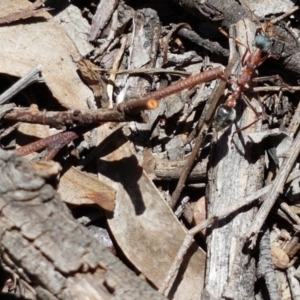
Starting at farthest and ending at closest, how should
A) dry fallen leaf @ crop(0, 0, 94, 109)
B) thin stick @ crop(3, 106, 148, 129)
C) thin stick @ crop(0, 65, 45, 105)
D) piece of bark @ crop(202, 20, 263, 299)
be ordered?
dry fallen leaf @ crop(0, 0, 94, 109) → thin stick @ crop(0, 65, 45, 105) → piece of bark @ crop(202, 20, 263, 299) → thin stick @ crop(3, 106, 148, 129)

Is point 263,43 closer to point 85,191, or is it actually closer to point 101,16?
point 101,16

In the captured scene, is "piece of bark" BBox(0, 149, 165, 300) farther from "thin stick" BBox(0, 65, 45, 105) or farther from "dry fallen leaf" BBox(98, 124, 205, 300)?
"thin stick" BBox(0, 65, 45, 105)

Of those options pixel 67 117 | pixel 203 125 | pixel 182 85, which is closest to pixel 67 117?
pixel 67 117

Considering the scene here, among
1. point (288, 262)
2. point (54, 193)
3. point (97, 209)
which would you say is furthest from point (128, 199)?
point (288, 262)

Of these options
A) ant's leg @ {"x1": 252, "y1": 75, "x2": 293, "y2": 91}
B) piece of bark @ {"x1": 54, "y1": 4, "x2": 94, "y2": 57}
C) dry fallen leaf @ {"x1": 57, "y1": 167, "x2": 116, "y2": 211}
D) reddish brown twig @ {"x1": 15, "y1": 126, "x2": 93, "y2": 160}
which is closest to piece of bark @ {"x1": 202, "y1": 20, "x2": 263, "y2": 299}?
ant's leg @ {"x1": 252, "y1": 75, "x2": 293, "y2": 91}

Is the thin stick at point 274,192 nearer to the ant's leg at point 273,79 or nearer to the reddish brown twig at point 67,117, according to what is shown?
the ant's leg at point 273,79
